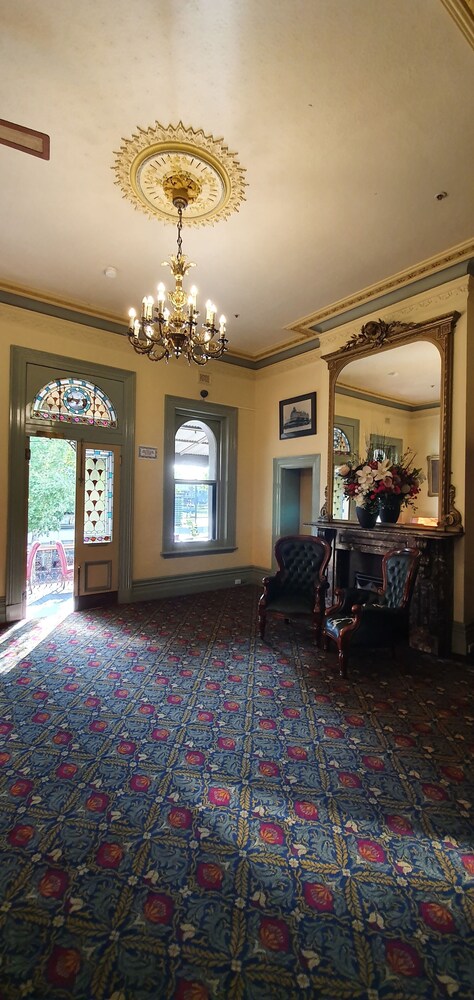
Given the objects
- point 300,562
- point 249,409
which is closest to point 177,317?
point 300,562

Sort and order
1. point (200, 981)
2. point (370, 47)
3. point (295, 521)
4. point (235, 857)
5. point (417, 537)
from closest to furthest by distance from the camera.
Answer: point (200, 981) < point (235, 857) < point (370, 47) < point (417, 537) < point (295, 521)

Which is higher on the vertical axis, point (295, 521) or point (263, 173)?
point (263, 173)

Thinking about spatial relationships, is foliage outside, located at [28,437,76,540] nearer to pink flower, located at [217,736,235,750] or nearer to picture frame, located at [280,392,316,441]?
picture frame, located at [280,392,316,441]

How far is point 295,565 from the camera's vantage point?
4.43 meters

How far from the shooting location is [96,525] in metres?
5.03

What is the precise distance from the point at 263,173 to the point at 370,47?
912 mm

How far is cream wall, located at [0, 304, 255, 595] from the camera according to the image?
4.41m

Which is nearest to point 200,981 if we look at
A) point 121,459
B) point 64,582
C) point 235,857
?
point 235,857

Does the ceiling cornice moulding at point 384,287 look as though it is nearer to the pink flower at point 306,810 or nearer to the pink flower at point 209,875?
the pink flower at point 306,810

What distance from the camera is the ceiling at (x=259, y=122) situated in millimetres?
1883

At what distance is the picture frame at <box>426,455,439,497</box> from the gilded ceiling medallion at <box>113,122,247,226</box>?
2803 mm

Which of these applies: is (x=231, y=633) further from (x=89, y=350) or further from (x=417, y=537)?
(x=89, y=350)

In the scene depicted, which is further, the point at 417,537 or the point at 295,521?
the point at 295,521

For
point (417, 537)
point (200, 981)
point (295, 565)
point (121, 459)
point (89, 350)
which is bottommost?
point (200, 981)
